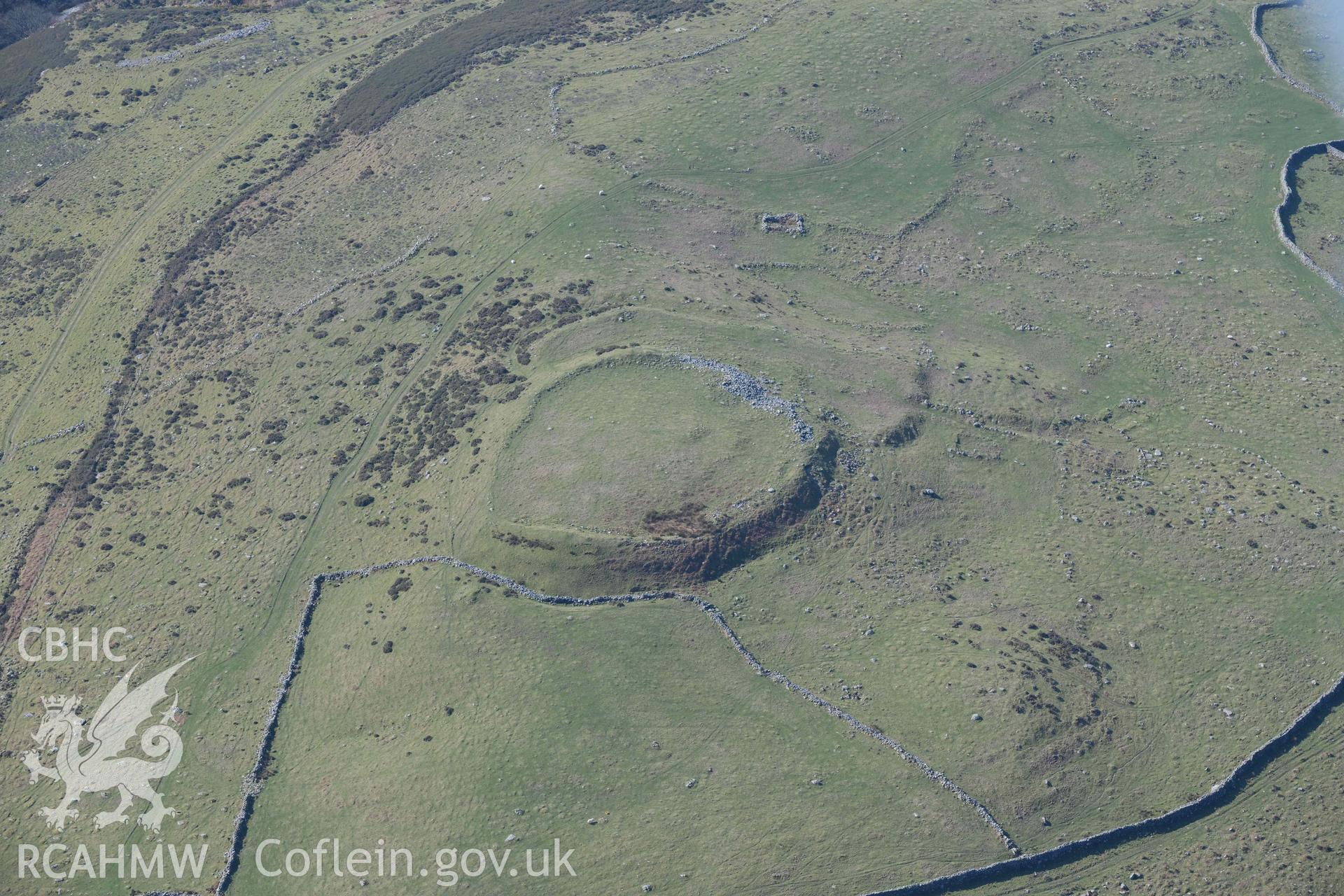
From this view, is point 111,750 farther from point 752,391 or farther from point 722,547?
point 752,391

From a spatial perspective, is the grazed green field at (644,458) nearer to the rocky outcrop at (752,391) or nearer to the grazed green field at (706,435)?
the grazed green field at (706,435)

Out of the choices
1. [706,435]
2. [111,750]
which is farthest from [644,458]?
[111,750]

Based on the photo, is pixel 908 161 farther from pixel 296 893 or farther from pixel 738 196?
pixel 296 893

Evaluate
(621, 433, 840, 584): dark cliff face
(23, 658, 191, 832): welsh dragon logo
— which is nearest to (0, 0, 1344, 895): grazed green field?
(621, 433, 840, 584): dark cliff face

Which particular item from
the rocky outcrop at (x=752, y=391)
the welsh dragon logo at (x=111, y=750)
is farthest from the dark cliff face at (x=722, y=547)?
the welsh dragon logo at (x=111, y=750)

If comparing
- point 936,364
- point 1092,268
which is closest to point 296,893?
point 936,364
